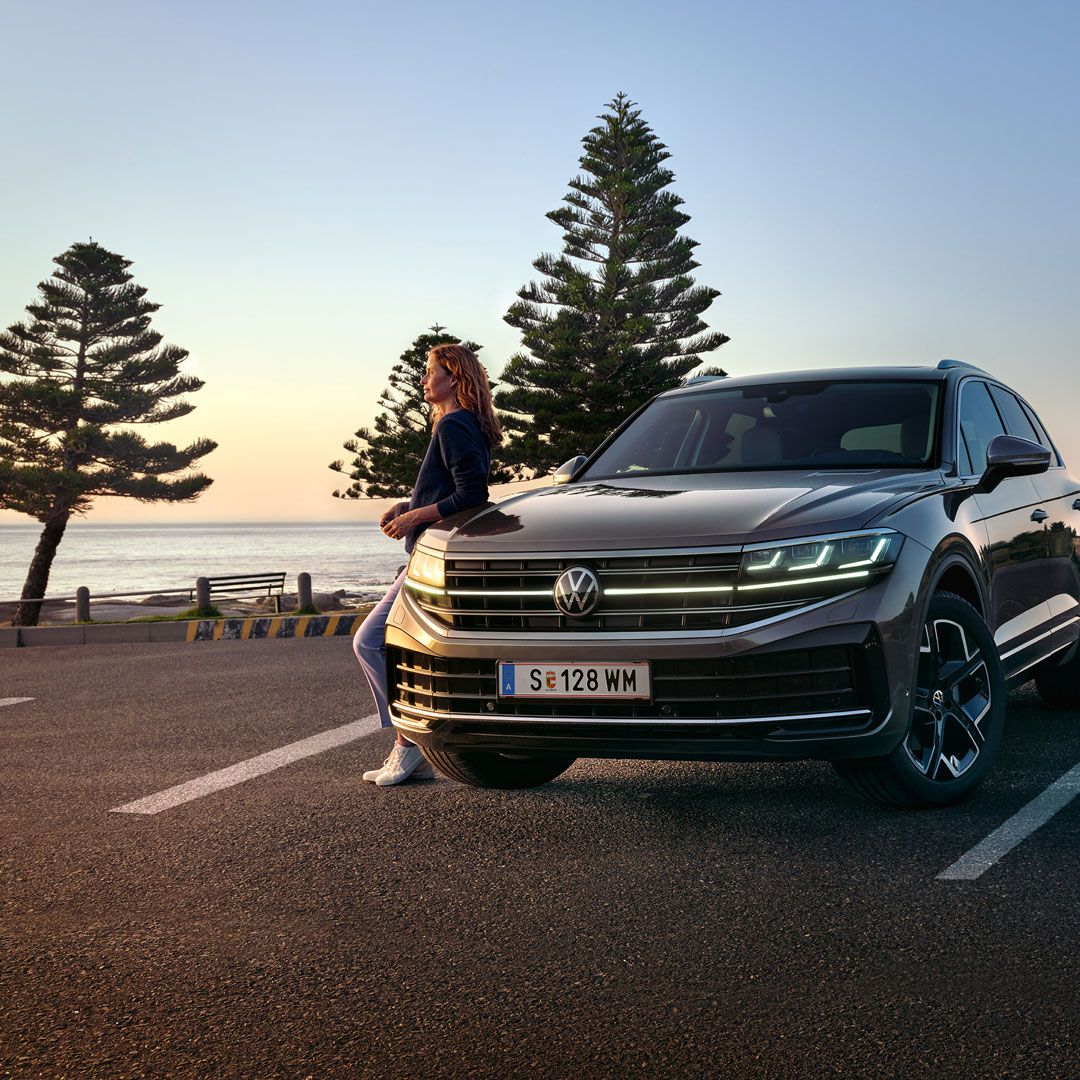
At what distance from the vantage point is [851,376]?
598 cm

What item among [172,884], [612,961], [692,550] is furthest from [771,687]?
[172,884]

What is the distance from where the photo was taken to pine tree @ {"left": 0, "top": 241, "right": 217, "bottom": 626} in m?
52.8

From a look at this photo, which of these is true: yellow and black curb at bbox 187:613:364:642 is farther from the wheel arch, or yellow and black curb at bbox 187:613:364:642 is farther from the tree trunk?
the tree trunk

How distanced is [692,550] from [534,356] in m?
43.5

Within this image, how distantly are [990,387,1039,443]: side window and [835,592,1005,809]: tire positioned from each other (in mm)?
1941

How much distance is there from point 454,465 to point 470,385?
0.39m

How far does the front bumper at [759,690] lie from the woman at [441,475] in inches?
44.3

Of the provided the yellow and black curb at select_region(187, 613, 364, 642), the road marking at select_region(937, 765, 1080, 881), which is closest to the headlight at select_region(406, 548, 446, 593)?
the road marking at select_region(937, 765, 1080, 881)

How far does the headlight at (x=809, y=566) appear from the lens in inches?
163

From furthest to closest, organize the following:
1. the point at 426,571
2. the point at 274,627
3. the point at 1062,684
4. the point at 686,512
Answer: the point at 274,627 → the point at 1062,684 → the point at 426,571 → the point at 686,512

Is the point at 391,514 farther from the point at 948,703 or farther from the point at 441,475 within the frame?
the point at 948,703

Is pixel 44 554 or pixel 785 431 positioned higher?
pixel 785 431

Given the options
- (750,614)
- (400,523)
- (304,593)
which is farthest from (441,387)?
(304,593)

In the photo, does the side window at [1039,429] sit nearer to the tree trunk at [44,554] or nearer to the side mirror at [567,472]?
the side mirror at [567,472]
